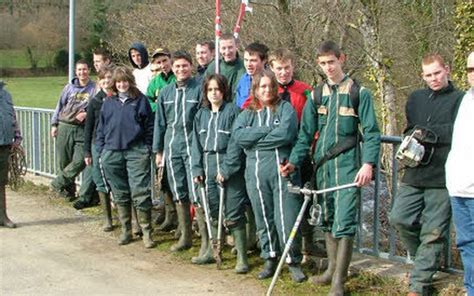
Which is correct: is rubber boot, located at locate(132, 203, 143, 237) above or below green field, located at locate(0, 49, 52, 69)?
below

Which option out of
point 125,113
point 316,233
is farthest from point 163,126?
point 316,233

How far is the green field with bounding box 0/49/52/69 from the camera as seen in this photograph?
55250 millimetres

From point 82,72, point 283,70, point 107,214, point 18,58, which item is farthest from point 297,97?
point 18,58

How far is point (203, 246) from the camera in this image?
21.4 feet

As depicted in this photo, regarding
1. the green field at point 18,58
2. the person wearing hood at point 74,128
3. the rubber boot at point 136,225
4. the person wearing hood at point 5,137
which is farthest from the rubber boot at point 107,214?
the green field at point 18,58

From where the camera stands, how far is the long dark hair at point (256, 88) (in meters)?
5.57

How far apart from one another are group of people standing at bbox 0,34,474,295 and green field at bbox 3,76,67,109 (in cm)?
3095

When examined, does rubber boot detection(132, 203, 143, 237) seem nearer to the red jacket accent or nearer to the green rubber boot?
the green rubber boot

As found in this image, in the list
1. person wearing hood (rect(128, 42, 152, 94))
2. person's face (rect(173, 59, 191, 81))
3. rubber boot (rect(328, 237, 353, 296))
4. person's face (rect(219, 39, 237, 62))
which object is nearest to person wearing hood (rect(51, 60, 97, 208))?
person wearing hood (rect(128, 42, 152, 94))

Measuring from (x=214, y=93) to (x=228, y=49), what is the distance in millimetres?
790

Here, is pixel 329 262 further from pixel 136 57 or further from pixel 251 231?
pixel 136 57

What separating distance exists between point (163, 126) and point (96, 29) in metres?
27.3

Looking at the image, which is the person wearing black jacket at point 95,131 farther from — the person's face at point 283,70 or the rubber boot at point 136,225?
the person's face at point 283,70

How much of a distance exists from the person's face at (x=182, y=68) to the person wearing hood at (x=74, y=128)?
7.48 feet
